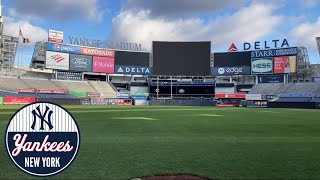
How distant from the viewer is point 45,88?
85.7 m

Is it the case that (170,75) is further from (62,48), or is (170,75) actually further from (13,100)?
(13,100)

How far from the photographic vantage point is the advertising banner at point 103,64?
104m

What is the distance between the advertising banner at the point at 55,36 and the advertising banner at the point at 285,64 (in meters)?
57.7

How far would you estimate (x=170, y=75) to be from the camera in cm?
10644

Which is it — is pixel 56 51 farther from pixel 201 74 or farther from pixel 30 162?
pixel 30 162

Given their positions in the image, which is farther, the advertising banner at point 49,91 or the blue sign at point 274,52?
the blue sign at point 274,52

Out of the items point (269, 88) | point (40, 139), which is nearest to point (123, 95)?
point (269, 88)

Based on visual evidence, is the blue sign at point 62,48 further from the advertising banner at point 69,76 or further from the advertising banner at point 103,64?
the advertising banner at point 69,76

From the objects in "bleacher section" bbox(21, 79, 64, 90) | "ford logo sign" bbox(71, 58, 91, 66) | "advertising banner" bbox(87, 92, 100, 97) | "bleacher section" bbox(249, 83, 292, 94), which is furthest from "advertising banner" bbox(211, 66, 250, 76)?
"bleacher section" bbox(21, 79, 64, 90)

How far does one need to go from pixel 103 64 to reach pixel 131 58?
28.5 feet

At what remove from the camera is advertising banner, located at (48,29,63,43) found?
98.2 meters

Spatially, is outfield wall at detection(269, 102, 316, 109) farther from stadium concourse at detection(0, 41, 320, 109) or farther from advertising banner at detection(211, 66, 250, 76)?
advertising banner at detection(211, 66, 250, 76)

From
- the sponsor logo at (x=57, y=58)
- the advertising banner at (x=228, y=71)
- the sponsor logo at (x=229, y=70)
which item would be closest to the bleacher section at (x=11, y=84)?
the sponsor logo at (x=57, y=58)

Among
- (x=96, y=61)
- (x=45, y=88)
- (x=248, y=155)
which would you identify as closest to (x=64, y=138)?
(x=248, y=155)
